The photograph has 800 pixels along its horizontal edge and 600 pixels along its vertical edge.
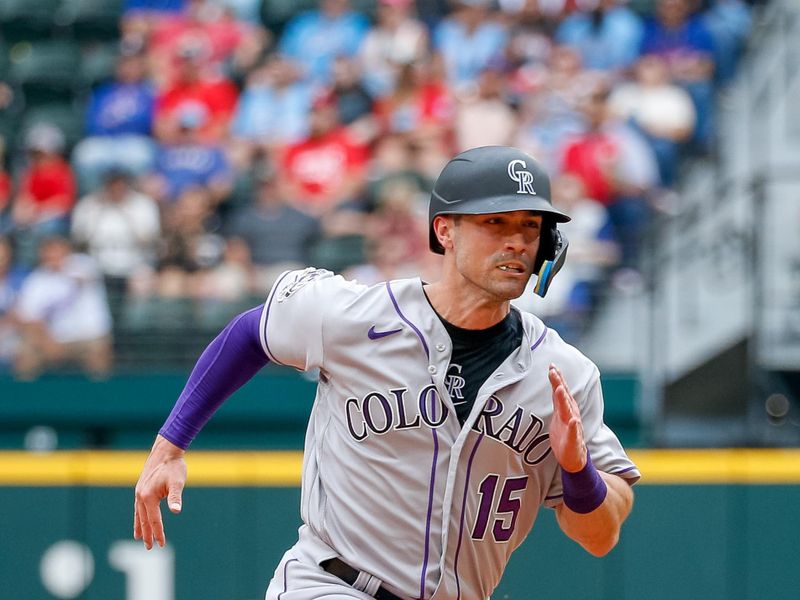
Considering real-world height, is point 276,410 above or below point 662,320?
below

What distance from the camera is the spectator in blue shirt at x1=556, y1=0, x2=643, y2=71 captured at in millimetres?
9477

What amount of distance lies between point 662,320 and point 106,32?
19.0ft

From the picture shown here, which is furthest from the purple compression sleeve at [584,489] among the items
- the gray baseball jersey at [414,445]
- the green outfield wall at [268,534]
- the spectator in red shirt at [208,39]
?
the spectator in red shirt at [208,39]

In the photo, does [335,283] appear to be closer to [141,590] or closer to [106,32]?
[141,590]

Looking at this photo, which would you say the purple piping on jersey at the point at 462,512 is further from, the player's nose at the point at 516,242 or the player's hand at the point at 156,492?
the player's hand at the point at 156,492

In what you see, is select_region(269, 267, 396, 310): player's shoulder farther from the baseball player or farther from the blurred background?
the blurred background

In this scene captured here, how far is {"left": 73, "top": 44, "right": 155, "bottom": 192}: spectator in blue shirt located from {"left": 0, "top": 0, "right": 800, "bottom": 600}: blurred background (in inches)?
1.1

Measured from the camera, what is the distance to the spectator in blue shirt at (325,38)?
991 centimetres

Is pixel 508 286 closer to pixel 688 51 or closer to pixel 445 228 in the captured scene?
pixel 445 228

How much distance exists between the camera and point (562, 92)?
9047 mm

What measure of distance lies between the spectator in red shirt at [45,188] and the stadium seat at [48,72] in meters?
1.06

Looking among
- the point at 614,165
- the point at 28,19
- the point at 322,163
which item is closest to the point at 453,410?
the point at 614,165

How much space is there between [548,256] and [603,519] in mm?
677

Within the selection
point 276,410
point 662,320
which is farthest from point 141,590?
point 662,320
